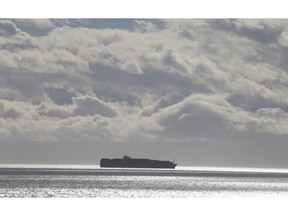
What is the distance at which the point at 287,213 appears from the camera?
72438 millimetres

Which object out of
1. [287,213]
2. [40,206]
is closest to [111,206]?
[40,206]

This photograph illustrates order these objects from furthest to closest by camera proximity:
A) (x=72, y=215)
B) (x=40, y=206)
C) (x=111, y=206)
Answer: (x=111, y=206)
(x=40, y=206)
(x=72, y=215)

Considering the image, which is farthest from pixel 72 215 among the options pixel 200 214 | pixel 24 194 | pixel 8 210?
pixel 24 194

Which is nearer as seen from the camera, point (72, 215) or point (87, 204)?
point (72, 215)

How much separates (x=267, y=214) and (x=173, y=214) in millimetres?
8971

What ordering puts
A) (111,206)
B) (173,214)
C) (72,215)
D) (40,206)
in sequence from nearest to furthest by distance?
(72,215) → (173,214) → (40,206) → (111,206)

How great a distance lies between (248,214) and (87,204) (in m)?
21.1

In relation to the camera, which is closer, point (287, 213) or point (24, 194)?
point (287, 213)

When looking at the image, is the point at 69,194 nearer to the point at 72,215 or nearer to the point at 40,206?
the point at 40,206

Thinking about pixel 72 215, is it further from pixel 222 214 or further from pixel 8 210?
pixel 222 214

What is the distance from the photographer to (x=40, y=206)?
77.9 meters

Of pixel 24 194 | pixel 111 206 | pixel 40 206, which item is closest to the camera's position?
pixel 40 206

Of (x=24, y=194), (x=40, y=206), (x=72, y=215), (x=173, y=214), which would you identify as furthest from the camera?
(x=24, y=194)

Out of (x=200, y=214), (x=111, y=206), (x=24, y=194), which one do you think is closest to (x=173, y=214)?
(x=200, y=214)
